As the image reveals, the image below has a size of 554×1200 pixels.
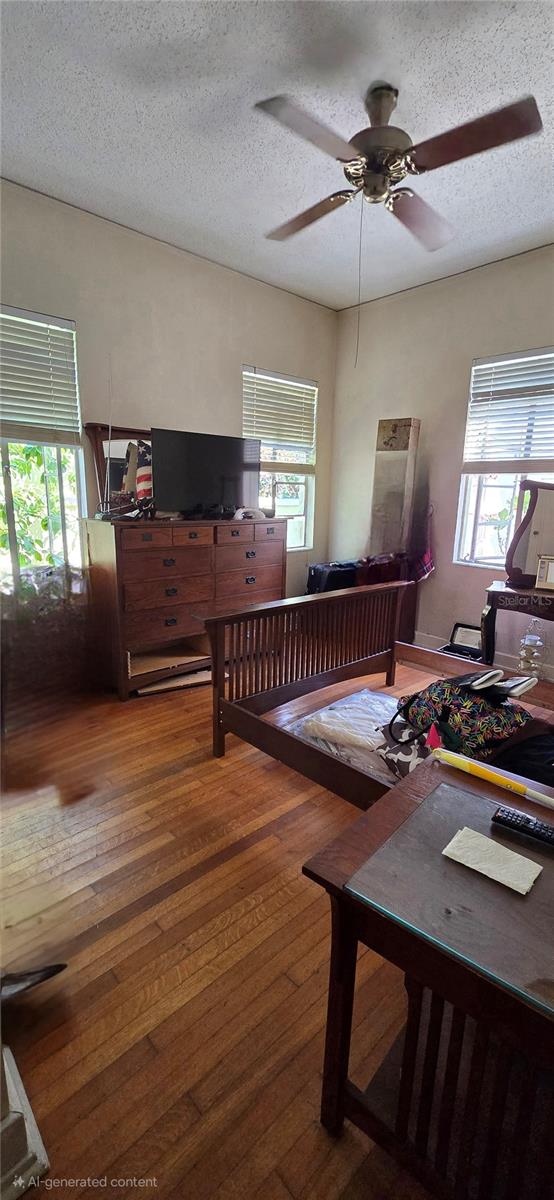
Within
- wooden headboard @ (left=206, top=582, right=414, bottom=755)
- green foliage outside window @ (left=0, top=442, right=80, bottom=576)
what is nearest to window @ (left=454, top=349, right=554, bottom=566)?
wooden headboard @ (left=206, top=582, right=414, bottom=755)

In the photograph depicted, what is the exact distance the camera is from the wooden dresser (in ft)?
9.12

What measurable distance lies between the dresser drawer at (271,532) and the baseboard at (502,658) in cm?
131

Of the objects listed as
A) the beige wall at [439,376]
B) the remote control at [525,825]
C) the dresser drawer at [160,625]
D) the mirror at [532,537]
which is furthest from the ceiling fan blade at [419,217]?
the remote control at [525,825]

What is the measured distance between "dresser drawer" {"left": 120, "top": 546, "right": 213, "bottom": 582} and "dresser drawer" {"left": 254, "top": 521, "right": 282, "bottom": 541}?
423mm

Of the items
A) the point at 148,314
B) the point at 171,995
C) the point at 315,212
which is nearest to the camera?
the point at 171,995

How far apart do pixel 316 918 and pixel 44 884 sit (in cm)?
118

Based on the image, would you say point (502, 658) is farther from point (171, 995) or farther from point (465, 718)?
point (171, 995)

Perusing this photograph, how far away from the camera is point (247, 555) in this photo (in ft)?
11.2

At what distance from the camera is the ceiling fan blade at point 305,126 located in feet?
5.40

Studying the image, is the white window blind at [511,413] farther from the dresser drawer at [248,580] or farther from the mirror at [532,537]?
the dresser drawer at [248,580]

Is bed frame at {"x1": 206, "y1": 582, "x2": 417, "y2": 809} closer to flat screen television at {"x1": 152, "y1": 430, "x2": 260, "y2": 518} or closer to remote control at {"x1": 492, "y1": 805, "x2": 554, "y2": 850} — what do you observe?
remote control at {"x1": 492, "y1": 805, "x2": 554, "y2": 850}

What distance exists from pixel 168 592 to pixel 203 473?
0.88 metres

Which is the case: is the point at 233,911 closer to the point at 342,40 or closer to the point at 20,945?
the point at 20,945

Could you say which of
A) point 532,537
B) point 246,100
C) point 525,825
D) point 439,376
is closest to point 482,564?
point 532,537
